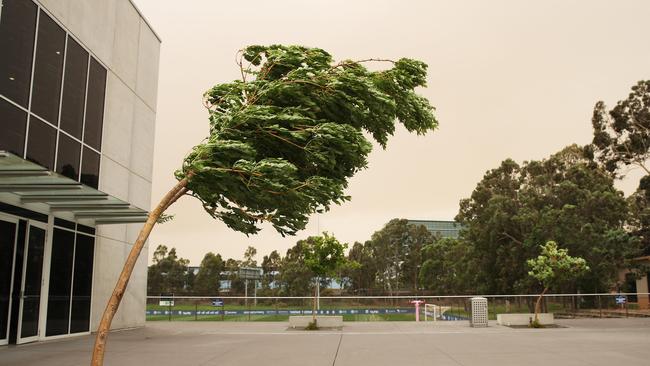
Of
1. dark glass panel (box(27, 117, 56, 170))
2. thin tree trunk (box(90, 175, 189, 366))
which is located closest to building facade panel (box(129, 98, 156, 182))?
dark glass panel (box(27, 117, 56, 170))

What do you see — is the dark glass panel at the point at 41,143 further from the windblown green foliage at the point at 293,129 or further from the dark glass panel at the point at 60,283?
the windblown green foliage at the point at 293,129

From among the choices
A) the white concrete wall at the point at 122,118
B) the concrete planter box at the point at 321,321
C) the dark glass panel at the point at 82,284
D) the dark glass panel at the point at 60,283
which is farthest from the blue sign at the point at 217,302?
the dark glass panel at the point at 60,283

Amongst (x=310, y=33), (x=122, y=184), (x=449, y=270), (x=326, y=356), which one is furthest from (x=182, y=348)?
(x=449, y=270)

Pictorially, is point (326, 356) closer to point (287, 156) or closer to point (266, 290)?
point (287, 156)

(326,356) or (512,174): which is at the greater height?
(512,174)

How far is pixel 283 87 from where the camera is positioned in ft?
22.2

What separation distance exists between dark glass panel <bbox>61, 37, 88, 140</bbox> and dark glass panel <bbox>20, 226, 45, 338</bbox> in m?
3.16

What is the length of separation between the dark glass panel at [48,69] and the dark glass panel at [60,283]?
3.77 meters

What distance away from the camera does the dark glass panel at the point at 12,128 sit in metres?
12.4

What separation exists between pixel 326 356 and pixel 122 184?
1101 centimetres

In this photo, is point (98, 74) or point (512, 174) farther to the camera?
point (512, 174)

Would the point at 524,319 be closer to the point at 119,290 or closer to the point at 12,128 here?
the point at 12,128

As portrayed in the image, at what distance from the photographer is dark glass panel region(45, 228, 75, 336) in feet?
51.5

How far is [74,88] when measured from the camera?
1620 cm
